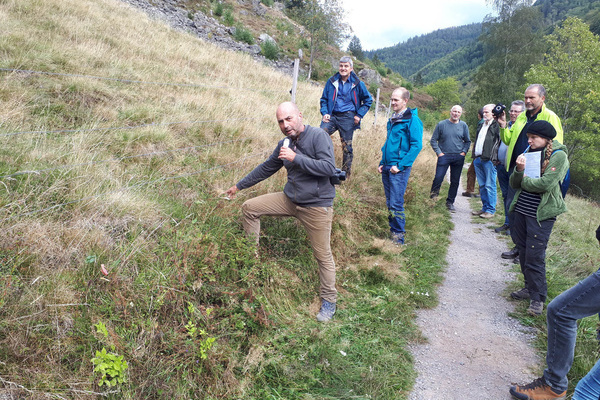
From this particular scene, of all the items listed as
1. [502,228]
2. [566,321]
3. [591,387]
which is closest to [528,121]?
[502,228]

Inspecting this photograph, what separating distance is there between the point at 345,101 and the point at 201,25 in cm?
1908

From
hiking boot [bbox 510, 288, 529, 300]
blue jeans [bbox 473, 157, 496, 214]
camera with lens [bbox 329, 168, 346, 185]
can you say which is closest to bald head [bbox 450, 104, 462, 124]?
blue jeans [bbox 473, 157, 496, 214]

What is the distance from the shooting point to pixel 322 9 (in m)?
27.3

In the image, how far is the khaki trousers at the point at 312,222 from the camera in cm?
334

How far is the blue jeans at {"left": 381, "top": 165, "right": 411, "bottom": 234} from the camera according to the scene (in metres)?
5.10

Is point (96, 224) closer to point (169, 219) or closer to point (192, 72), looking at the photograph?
point (169, 219)

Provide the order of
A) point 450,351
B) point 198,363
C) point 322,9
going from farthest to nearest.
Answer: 1. point 322,9
2. point 450,351
3. point 198,363

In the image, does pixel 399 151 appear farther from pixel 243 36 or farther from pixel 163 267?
pixel 243 36

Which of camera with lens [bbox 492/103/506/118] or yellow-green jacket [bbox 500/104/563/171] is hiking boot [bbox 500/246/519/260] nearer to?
yellow-green jacket [bbox 500/104/563/171]

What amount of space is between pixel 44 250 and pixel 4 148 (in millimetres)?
1505

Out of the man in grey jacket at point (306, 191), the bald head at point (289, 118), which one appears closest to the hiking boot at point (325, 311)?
the man in grey jacket at point (306, 191)

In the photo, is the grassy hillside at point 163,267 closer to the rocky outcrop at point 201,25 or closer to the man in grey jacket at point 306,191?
the man in grey jacket at point 306,191

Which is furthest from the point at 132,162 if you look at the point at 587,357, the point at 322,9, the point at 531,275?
the point at 322,9

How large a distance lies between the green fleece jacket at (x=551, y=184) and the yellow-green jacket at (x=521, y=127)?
0.52 meters
